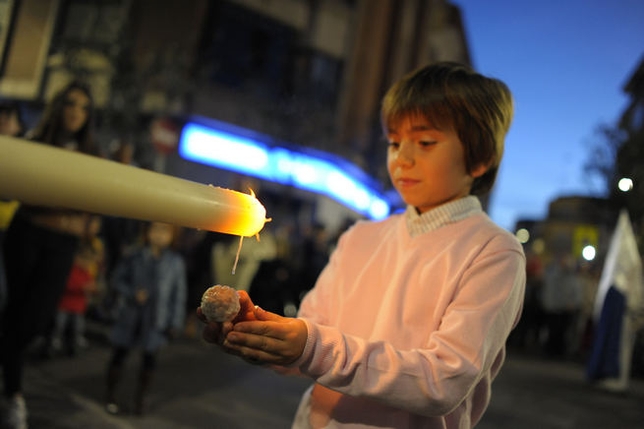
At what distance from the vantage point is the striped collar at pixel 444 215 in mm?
1615

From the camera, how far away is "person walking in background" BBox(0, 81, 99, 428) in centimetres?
307

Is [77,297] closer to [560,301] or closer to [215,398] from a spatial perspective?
[215,398]

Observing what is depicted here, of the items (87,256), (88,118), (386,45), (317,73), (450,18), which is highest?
(450,18)

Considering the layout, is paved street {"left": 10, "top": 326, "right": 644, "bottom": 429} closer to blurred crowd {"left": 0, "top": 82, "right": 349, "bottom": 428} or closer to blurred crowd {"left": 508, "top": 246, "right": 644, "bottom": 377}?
blurred crowd {"left": 0, "top": 82, "right": 349, "bottom": 428}

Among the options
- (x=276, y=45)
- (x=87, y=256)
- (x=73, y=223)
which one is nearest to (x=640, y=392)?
(x=87, y=256)

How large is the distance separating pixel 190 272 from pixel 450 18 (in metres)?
27.9

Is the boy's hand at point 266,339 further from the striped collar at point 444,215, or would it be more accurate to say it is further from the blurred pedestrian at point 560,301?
the blurred pedestrian at point 560,301

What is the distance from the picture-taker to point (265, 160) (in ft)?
60.1

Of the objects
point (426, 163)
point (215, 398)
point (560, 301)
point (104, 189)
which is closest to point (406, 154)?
point (426, 163)

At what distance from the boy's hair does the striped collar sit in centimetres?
10

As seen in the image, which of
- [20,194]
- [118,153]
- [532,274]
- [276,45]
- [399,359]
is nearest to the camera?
[20,194]

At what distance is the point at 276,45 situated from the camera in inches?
742

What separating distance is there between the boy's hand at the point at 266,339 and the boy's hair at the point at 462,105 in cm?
69

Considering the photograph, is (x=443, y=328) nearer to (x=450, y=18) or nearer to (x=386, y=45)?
(x=386, y=45)
